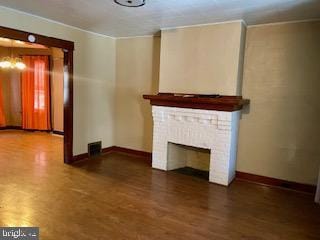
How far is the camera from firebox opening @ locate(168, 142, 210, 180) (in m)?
4.11

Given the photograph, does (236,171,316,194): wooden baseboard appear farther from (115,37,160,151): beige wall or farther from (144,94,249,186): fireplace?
(115,37,160,151): beige wall

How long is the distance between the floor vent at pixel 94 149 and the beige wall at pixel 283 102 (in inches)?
105

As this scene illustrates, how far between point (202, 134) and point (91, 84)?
2238 mm

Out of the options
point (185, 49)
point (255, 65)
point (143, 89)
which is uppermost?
point (185, 49)

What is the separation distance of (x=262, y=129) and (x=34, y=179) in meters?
3.33

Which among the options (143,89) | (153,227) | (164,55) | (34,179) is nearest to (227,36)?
(164,55)

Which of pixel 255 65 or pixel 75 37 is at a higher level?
pixel 75 37

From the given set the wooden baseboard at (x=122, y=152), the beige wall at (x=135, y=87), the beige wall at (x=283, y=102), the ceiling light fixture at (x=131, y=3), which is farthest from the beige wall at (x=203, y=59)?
the wooden baseboard at (x=122, y=152)

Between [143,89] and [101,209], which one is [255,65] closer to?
[143,89]

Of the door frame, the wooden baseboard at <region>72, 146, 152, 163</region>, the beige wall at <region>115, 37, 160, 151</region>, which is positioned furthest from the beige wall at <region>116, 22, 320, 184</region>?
the door frame

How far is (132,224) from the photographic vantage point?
8.08 ft

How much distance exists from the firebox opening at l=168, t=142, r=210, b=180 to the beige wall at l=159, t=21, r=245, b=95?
3.29 ft

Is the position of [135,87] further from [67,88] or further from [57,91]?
[57,91]

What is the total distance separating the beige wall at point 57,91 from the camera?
650cm
